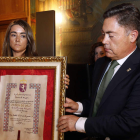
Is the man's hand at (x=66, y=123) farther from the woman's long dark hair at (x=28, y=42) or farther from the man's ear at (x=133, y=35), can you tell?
the woman's long dark hair at (x=28, y=42)

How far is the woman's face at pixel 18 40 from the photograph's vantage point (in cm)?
171

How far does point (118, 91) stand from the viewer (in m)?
1.24

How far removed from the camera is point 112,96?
4.12 ft

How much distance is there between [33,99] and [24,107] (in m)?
0.09

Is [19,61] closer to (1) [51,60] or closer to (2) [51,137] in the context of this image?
(1) [51,60]

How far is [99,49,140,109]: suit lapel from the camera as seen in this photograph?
4.15 feet

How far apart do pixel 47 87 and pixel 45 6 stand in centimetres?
Answer: 359

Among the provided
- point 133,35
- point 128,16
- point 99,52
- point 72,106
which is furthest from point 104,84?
point 99,52

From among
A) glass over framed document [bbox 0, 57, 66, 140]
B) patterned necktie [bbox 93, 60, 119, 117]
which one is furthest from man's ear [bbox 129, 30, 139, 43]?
glass over framed document [bbox 0, 57, 66, 140]

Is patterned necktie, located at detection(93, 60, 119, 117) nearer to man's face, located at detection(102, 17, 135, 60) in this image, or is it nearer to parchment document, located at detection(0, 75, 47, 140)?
man's face, located at detection(102, 17, 135, 60)

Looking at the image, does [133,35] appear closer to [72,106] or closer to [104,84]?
[104,84]

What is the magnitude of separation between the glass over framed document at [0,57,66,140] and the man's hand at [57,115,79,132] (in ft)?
0.11

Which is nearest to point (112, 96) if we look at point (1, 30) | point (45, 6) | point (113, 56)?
point (113, 56)

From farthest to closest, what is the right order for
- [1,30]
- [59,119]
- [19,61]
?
[1,30] → [19,61] → [59,119]
